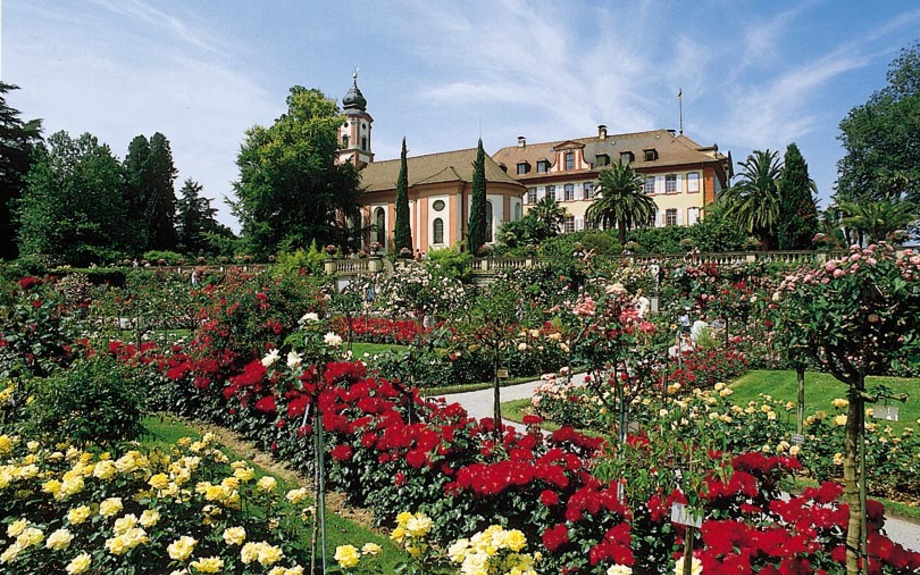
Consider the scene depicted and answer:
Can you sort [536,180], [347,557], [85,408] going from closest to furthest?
[347,557] → [85,408] → [536,180]

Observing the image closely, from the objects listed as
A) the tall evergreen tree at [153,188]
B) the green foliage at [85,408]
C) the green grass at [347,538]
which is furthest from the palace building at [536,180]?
the green foliage at [85,408]

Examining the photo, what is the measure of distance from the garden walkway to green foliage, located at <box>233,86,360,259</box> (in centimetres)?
2804

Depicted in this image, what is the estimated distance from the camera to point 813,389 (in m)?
11.7

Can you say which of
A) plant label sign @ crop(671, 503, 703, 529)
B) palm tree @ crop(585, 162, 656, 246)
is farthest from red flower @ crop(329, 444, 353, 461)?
palm tree @ crop(585, 162, 656, 246)

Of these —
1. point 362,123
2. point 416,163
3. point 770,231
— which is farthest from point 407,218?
point 770,231

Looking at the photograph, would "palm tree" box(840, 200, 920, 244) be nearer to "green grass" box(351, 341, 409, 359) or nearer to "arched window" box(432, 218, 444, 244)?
"green grass" box(351, 341, 409, 359)

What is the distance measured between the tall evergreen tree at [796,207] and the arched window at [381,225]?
28955 millimetres

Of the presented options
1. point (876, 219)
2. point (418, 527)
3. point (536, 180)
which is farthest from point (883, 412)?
point (536, 180)

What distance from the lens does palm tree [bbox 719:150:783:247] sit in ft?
119

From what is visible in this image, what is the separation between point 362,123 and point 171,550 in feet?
196

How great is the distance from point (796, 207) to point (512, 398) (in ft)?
104

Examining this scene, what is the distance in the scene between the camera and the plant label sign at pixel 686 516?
2873 millimetres

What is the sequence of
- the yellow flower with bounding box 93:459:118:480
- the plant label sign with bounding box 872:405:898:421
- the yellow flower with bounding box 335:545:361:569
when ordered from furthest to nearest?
the yellow flower with bounding box 93:459:118:480 → the plant label sign with bounding box 872:405:898:421 → the yellow flower with bounding box 335:545:361:569

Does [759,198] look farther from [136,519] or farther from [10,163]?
[10,163]
